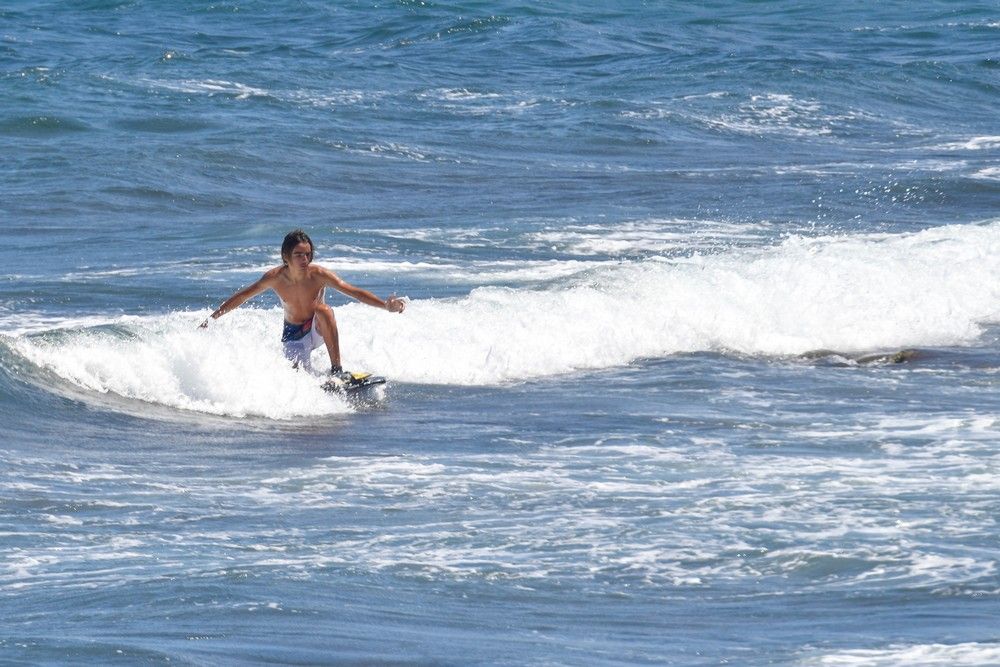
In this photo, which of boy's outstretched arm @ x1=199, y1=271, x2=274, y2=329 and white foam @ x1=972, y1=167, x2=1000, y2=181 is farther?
white foam @ x1=972, y1=167, x2=1000, y2=181

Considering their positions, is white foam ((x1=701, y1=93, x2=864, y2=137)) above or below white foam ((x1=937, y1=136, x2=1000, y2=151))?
above

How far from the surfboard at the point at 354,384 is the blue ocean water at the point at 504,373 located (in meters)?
0.12

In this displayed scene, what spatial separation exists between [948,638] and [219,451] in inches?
182

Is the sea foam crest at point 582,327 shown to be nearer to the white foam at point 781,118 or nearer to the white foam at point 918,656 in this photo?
the white foam at point 918,656

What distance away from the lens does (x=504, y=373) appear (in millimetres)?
11992

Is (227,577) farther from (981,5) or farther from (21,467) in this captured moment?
(981,5)

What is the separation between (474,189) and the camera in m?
20.0

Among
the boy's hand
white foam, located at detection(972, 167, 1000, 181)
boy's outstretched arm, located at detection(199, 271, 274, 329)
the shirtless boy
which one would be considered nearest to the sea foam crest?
the shirtless boy

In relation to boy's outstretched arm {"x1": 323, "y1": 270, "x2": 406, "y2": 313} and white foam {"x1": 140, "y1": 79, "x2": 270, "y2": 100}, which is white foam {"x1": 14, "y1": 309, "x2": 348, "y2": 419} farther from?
white foam {"x1": 140, "y1": 79, "x2": 270, "y2": 100}

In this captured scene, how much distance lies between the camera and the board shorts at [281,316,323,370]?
10789 millimetres

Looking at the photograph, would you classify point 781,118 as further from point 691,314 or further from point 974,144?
point 691,314

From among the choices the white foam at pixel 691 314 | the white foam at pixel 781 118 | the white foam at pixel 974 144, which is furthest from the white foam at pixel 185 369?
the white foam at pixel 974 144

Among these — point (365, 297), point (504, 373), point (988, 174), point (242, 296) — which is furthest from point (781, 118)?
point (242, 296)

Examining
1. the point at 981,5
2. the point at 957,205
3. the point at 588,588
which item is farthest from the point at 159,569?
the point at 981,5
